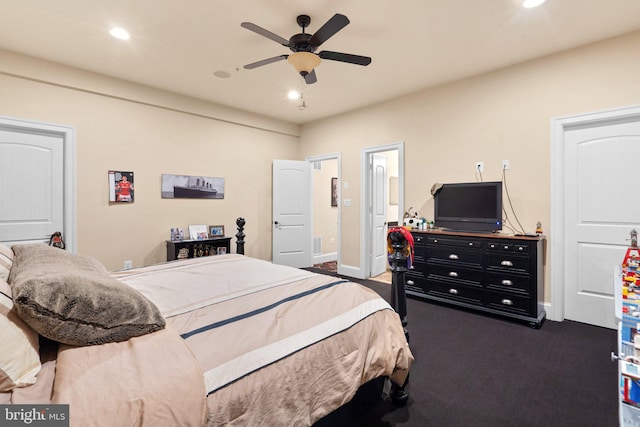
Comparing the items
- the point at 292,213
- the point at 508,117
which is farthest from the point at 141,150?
the point at 508,117

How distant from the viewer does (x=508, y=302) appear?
311 cm

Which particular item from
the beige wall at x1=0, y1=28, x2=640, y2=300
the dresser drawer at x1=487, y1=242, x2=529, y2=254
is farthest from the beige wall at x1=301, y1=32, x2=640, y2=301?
the dresser drawer at x1=487, y1=242, x2=529, y2=254

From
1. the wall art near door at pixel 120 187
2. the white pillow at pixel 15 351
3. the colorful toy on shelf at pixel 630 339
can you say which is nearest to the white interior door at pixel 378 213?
the colorful toy on shelf at pixel 630 339

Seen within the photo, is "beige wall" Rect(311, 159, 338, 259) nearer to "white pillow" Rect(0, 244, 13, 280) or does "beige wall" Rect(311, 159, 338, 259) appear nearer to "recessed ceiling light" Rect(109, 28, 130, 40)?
"recessed ceiling light" Rect(109, 28, 130, 40)

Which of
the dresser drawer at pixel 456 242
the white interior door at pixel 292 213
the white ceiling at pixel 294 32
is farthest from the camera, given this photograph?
the white interior door at pixel 292 213

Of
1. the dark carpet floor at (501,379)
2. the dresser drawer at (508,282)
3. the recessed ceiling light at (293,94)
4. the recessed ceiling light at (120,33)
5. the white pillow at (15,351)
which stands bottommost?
the dark carpet floor at (501,379)

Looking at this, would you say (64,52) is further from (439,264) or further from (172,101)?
(439,264)

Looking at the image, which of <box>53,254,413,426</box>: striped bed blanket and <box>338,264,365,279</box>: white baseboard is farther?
<box>338,264,365,279</box>: white baseboard

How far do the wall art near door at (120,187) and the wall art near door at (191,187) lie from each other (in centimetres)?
42

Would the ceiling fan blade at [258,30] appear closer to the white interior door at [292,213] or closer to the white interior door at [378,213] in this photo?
the white interior door at [378,213]

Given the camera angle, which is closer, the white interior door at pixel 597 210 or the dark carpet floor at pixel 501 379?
the dark carpet floor at pixel 501 379

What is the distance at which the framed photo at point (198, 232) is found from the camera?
4500mm

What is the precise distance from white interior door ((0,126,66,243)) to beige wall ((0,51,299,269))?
196 millimetres

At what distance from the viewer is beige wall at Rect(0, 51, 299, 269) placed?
3396mm
